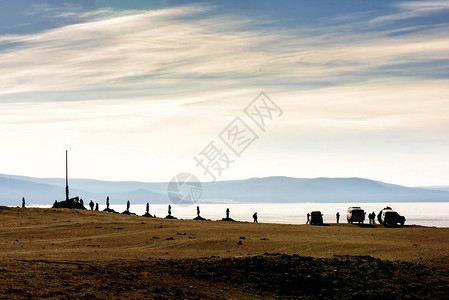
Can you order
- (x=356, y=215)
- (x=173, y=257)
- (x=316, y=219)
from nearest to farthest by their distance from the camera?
(x=173, y=257) → (x=316, y=219) → (x=356, y=215)

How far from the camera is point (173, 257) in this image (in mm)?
29578

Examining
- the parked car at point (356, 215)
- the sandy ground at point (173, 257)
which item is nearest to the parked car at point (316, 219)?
the parked car at point (356, 215)

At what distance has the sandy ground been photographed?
74.7ft

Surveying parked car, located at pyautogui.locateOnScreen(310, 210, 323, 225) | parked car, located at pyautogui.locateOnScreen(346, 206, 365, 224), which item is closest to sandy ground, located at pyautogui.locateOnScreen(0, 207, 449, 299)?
parked car, located at pyautogui.locateOnScreen(310, 210, 323, 225)

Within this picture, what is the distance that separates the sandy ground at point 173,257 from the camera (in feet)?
74.7

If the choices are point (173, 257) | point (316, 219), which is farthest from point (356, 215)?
point (173, 257)

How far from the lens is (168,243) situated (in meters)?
37.3

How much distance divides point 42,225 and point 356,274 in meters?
31.9

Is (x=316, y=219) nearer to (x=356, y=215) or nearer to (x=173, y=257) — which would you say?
(x=356, y=215)

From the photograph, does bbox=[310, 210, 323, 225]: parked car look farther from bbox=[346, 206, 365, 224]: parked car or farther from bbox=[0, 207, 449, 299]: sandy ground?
bbox=[0, 207, 449, 299]: sandy ground

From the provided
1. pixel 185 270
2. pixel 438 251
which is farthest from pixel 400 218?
pixel 185 270

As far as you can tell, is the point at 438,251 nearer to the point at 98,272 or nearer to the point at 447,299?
the point at 447,299

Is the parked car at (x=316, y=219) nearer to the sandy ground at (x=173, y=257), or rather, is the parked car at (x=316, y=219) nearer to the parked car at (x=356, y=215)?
the parked car at (x=356, y=215)

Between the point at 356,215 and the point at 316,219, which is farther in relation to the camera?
the point at 356,215
